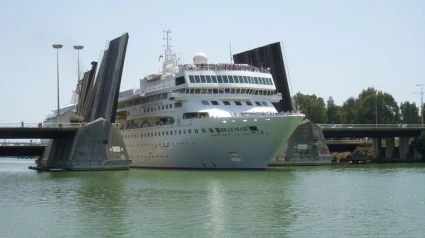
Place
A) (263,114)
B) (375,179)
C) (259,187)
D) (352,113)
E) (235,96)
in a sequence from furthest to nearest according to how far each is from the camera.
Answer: (352,113) < (235,96) < (263,114) < (375,179) < (259,187)

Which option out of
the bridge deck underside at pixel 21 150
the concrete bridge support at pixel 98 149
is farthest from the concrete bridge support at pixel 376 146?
the bridge deck underside at pixel 21 150

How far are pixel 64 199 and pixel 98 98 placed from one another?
30899 millimetres

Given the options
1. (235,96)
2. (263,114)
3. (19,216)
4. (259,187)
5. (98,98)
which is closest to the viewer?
(19,216)

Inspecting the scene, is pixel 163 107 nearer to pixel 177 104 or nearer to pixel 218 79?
pixel 177 104

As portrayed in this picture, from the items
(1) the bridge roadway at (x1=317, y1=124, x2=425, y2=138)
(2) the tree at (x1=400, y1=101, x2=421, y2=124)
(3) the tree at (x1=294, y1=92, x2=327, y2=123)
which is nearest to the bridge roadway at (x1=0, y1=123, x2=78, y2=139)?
(1) the bridge roadway at (x1=317, y1=124, x2=425, y2=138)

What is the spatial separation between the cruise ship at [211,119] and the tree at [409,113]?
71846 millimetres

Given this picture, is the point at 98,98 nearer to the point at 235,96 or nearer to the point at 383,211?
the point at 235,96

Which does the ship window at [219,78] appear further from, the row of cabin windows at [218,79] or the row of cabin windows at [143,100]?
the row of cabin windows at [143,100]

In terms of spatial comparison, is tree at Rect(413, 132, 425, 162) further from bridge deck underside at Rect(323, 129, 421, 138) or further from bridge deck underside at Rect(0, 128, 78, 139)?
bridge deck underside at Rect(0, 128, 78, 139)

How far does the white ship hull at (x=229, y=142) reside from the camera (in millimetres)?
51094

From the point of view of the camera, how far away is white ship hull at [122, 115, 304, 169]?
51094 millimetres

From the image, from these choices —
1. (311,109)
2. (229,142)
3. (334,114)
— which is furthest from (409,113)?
(229,142)

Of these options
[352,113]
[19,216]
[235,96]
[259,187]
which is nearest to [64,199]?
[19,216]

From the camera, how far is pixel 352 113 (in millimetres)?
116562
